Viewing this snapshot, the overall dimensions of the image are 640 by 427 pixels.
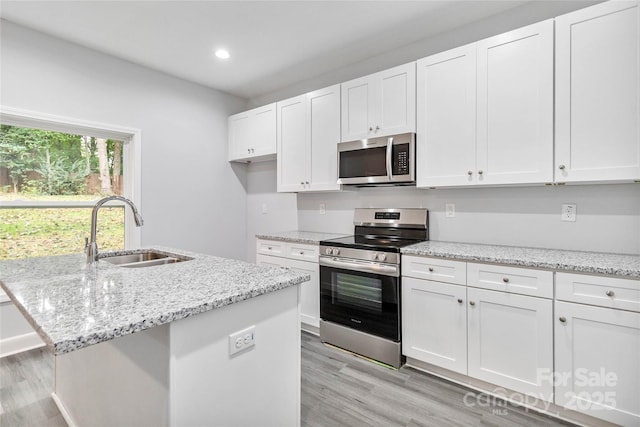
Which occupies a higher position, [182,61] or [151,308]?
[182,61]

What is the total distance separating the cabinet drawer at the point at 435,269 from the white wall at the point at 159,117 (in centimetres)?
261

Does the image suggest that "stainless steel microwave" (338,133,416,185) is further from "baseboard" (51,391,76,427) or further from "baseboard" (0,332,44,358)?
"baseboard" (0,332,44,358)

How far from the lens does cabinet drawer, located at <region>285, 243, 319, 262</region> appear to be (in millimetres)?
2936

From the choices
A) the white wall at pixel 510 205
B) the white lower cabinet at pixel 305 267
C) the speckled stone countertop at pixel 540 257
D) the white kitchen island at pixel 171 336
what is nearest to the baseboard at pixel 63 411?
the white kitchen island at pixel 171 336

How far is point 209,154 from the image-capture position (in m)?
3.98

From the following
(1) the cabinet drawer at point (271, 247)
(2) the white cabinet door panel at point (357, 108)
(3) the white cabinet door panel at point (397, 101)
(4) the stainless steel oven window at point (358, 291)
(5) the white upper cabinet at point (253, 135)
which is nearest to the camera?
(4) the stainless steel oven window at point (358, 291)

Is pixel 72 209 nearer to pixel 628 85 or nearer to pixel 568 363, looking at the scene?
pixel 568 363

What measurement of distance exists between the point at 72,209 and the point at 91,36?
1.56m

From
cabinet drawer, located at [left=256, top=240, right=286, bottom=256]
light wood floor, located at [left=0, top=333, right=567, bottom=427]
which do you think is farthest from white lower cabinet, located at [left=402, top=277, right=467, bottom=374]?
cabinet drawer, located at [left=256, top=240, right=286, bottom=256]

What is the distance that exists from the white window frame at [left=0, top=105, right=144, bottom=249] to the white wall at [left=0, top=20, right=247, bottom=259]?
0.06 metres

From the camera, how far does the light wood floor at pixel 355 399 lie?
6.02 feet

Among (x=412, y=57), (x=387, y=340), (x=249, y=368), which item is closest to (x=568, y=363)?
(x=387, y=340)

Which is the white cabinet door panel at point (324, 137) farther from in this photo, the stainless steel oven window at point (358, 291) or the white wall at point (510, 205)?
the stainless steel oven window at point (358, 291)

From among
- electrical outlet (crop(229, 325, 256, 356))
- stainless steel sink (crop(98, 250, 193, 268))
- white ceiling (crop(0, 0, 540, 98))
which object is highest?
white ceiling (crop(0, 0, 540, 98))
